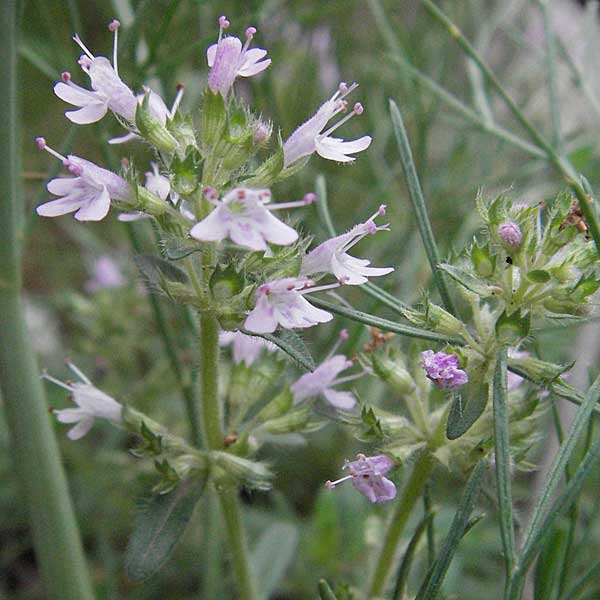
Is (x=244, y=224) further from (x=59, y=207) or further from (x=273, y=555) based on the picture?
(x=273, y=555)

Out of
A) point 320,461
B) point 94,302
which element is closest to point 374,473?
point 320,461

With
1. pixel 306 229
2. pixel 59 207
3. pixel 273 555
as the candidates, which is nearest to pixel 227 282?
pixel 59 207

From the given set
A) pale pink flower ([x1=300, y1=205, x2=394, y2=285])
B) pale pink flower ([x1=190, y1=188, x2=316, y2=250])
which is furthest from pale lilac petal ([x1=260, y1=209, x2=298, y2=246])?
pale pink flower ([x1=300, y1=205, x2=394, y2=285])

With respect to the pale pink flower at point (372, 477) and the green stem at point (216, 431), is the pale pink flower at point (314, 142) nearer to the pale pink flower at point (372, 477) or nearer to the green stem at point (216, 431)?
the green stem at point (216, 431)

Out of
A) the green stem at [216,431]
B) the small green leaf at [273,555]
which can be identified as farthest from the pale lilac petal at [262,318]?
the small green leaf at [273,555]

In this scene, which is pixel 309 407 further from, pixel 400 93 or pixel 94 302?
pixel 400 93

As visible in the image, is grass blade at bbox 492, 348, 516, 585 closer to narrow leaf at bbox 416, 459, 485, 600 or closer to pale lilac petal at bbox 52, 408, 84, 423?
narrow leaf at bbox 416, 459, 485, 600
